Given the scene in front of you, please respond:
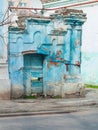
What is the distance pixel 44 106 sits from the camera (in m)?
16.9

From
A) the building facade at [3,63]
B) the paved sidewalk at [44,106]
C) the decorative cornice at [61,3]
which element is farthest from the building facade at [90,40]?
the building facade at [3,63]

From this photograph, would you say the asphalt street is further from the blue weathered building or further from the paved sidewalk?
the blue weathered building

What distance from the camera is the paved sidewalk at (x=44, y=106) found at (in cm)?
1564

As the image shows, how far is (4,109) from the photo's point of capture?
15766 millimetres

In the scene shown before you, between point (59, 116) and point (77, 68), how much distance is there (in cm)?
537

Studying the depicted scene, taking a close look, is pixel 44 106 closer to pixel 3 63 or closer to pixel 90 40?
pixel 3 63

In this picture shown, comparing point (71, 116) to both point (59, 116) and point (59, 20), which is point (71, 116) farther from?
point (59, 20)

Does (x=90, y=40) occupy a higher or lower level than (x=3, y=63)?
higher

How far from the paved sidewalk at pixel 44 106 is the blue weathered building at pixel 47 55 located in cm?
77

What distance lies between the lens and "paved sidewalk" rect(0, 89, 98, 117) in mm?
15641

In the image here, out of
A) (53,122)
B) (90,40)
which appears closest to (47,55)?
(53,122)

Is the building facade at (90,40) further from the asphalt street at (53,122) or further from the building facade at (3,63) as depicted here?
the asphalt street at (53,122)

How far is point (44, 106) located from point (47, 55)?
308 centimetres

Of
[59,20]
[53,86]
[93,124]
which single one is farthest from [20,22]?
[93,124]
